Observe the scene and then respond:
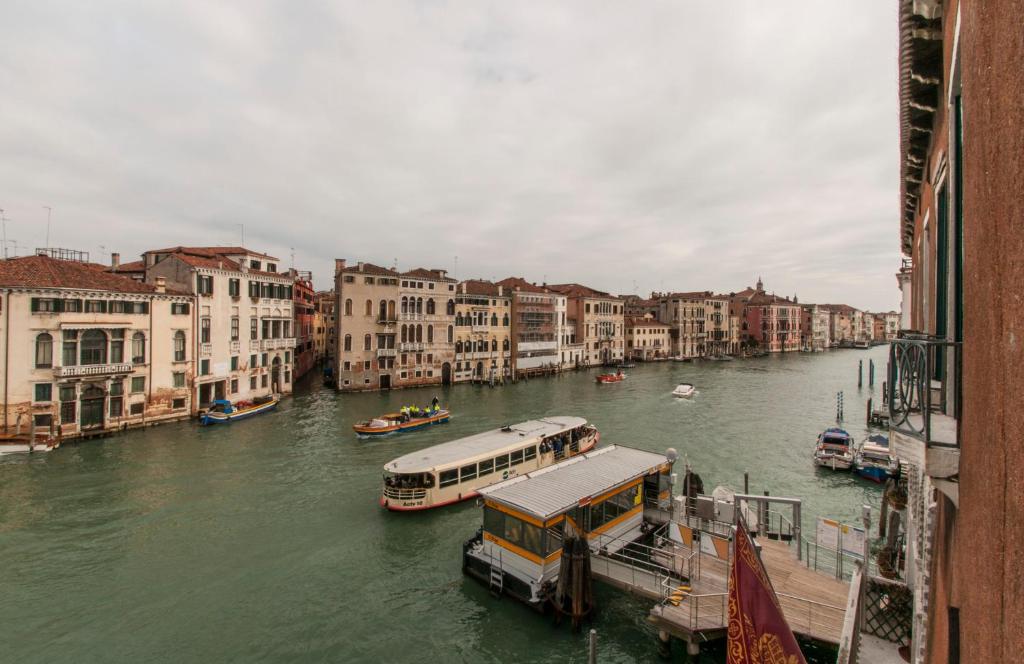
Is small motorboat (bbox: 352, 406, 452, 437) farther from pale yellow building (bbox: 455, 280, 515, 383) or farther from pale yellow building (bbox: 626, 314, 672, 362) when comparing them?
pale yellow building (bbox: 626, 314, 672, 362)

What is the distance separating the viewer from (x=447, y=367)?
42344 mm

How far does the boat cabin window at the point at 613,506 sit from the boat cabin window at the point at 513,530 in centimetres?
151

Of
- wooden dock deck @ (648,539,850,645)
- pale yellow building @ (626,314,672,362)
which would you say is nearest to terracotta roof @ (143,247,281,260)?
wooden dock deck @ (648,539,850,645)

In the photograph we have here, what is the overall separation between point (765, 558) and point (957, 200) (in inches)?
343

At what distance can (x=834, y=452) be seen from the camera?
1962 cm

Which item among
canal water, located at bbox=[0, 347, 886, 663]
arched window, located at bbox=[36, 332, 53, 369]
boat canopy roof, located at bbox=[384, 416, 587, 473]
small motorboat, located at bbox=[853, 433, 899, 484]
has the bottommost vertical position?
canal water, located at bbox=[0, 347, 886, 663]

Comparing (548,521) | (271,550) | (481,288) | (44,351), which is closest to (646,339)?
(481,288)

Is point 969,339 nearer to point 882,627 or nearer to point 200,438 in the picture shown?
point 882,627

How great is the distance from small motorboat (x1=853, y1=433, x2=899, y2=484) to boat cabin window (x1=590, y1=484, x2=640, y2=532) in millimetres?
11302

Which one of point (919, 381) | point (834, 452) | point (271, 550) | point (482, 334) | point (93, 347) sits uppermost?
point (482, 334)

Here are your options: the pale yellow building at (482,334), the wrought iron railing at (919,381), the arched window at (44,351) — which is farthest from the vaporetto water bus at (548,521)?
the pale yellow building at (482,334)

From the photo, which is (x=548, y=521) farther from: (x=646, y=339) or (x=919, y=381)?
(x=646, y=339)

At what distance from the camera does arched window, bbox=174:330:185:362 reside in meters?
26.4

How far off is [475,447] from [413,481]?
253 centimetres
